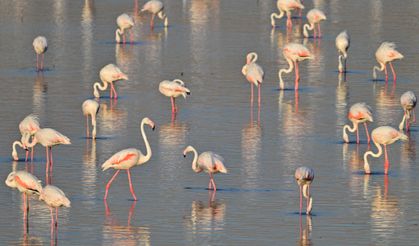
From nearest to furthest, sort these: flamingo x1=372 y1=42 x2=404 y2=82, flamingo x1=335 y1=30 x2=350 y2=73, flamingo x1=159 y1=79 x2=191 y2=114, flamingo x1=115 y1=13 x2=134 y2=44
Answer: flamingo x1=159 y1=79 x2=191 y2=114 < flamingo x1=372 y1=42 x2=404 y2=82 < flamingo x1=335 y1=30 x2=350 y2=73 < flamingo x1=115 y1=13 x2=134 y2=44

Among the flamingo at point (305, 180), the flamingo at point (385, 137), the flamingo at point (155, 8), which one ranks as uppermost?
the flamingo at point (155, 8)

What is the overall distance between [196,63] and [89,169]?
13.4 meters

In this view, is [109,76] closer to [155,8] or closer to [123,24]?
[123,24]

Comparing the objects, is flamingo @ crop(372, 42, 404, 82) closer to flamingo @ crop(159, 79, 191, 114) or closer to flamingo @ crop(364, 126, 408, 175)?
flamingo @ crop(159, 79, 191, 114)

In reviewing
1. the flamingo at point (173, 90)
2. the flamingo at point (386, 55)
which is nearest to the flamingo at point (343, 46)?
the flamingo at point (386, 55)

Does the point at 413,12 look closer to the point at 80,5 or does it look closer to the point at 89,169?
the point at 80,5

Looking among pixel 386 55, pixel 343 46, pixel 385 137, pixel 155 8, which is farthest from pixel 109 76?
pixel 155 8

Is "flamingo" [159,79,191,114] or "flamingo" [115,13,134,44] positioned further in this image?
"flamingo" [115,13,134,44]

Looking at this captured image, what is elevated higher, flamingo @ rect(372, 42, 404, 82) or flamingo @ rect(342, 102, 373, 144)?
flamingo @ rect(372, 42, 404, 82)

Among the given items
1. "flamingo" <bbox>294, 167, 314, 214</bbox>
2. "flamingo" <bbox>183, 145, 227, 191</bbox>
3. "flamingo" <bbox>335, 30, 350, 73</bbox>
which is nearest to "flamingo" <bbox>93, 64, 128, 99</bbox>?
"flamingo" <bbox>335, 30, 350, 73</bbox>

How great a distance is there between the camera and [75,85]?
3491 centimetres

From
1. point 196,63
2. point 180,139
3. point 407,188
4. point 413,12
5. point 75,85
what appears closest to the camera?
point 407,188

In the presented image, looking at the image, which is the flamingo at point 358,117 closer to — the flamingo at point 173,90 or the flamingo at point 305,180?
the flamingo at point 173,90

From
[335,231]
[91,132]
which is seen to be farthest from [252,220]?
[91,132]
